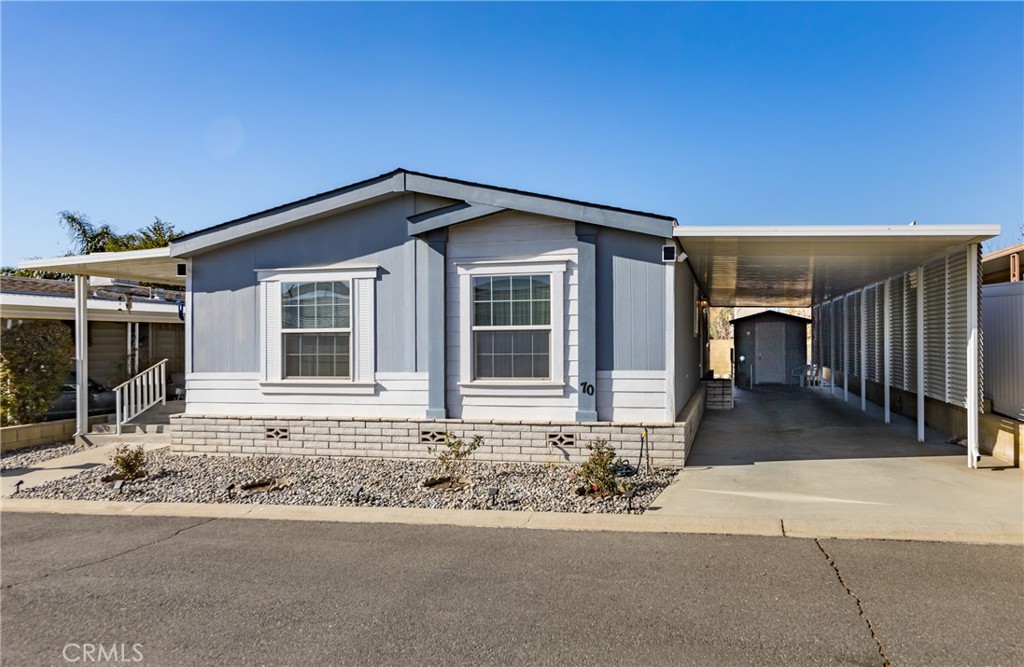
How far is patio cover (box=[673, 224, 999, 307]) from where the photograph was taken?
23.7 ft

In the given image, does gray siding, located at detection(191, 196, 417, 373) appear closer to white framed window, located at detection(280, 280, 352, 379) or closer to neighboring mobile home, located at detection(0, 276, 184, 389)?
white framed window, located at detection(280, 280, 352, 379)

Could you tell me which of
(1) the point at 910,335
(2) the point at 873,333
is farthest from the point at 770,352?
(1) the point at 910,335

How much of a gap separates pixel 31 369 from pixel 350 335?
6502 millimetres

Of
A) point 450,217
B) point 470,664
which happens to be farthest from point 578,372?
point 470,664

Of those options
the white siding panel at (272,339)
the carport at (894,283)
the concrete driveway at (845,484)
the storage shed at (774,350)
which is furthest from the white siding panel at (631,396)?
the storage shed at (774,350)

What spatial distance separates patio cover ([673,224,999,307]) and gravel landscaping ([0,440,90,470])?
390 inches

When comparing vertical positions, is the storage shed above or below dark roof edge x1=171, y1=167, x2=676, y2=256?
below

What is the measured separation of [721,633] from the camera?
356 cm

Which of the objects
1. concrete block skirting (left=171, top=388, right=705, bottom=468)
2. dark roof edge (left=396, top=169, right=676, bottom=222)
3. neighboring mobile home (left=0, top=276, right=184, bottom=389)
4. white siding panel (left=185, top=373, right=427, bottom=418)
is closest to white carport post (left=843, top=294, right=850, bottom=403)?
concrete block skirting (left=171, top=388, right=705, bottom=468)

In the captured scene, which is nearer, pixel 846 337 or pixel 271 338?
pixel 271 338

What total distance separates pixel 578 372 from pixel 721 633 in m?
4.65

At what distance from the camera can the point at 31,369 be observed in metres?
10.9

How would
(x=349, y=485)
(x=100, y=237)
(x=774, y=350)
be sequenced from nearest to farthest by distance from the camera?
(x=349, y=485)
(x=774, y=350)
(x=100, y=237)

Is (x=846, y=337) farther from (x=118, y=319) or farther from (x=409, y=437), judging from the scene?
(x=118, y=319)
